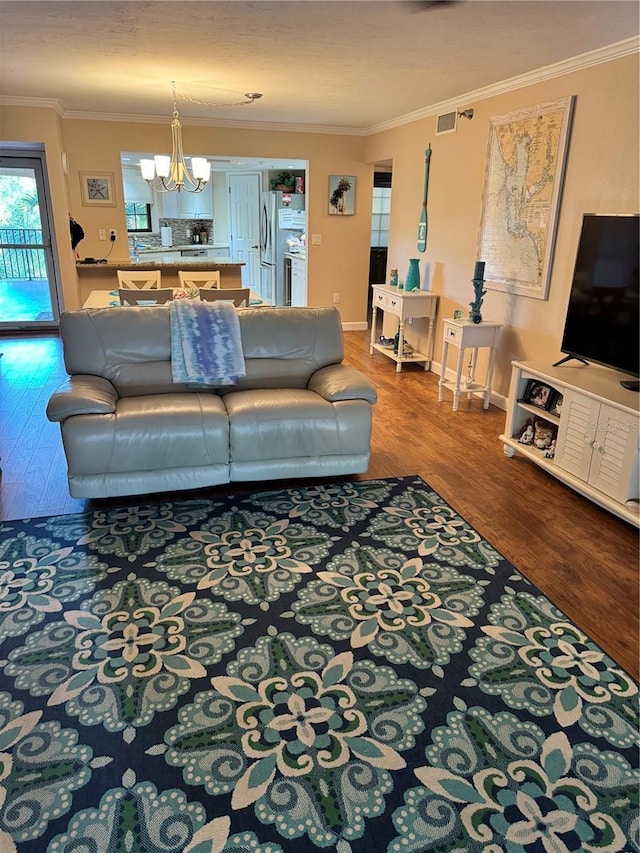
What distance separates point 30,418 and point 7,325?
3704 mm

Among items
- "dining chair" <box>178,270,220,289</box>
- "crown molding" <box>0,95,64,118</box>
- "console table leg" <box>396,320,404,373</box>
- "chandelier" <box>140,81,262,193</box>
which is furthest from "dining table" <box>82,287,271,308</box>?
"crown molding" <box>0,95,64,118</box>

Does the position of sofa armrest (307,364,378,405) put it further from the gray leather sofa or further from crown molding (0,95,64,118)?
crown molding (0,95,64,118)

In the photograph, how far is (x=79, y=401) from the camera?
121 inches

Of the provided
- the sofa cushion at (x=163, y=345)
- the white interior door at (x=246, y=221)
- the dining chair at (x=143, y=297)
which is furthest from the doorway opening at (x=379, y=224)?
the sofa cushion at (x=163, y=345)

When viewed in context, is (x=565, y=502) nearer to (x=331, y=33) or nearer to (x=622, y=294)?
(x=622, y=294)

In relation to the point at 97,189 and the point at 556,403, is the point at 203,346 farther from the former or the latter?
the point at 97,189

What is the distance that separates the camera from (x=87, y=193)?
22.9ft

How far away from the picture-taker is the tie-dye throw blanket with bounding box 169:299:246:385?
3625 millimetres

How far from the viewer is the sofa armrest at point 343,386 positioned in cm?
346

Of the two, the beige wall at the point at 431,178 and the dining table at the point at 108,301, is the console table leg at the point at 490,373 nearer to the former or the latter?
the beige wall at the point at 431,178

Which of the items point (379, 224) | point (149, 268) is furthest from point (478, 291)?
point (379, 224)

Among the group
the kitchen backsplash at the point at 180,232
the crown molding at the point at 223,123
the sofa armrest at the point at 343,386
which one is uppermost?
the crown molding at the point at 223,123

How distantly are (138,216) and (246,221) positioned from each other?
1.95 metres

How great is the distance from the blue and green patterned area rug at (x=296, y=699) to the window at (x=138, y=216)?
8.69 metres
